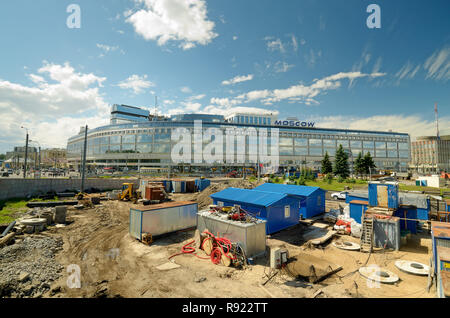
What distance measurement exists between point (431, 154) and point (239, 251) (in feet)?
578

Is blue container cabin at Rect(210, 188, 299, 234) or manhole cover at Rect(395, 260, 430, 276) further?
blue container cabin at Rect(210, 188, 299, 234)

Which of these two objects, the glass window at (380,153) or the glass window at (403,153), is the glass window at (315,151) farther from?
the glass window at (403,153)

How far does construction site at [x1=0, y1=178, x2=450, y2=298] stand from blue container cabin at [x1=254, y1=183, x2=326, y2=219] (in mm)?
140

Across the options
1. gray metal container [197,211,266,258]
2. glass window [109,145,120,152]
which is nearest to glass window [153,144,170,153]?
glass window [109,145,120,152]

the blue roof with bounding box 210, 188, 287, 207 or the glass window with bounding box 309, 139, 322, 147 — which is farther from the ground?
the glass window with bounding box 309, 139, 322, 147

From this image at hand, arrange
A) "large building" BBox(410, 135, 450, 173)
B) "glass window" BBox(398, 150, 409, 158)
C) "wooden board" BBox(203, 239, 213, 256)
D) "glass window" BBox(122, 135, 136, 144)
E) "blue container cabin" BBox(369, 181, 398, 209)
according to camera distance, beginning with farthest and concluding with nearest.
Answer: "large building" BBox(410, 135, 450, 173)
"glass window" BBox(398, 150, 409, 158)
"glass window" BBox(122, 135, 136, 144)
"blue container cabin" BBox(369, 181, 398, 209)
"wooden board" BBox(203, 239, 213, 256)

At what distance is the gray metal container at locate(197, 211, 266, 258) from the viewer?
13.0 m

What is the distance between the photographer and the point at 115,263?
12.5m

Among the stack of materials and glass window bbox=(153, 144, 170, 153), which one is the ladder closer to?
the stack of materials

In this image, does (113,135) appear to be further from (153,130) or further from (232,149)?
(232,149)

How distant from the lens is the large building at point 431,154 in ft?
432
